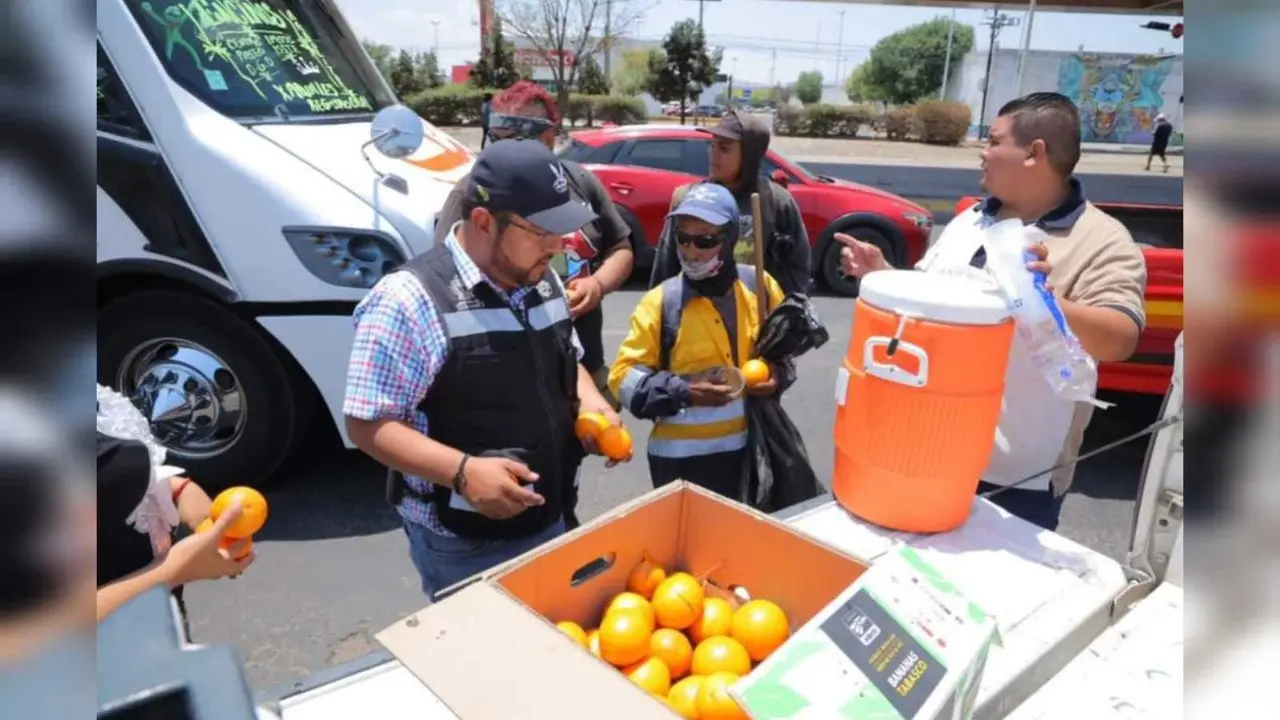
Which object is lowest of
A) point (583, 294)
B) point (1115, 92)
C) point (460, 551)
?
point (460, 551)

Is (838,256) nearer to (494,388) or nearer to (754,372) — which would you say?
(754,372)

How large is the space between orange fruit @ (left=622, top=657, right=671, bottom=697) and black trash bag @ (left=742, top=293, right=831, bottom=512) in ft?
3.57

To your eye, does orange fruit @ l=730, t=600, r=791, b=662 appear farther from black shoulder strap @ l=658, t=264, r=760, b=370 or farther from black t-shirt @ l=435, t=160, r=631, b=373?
black t-shirt @ l=435, t=160, r=631, b=373

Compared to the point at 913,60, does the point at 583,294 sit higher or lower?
lower

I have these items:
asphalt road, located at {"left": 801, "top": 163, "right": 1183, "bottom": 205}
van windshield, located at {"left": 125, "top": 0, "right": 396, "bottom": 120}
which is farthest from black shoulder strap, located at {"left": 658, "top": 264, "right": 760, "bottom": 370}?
asphalt road, located at {"left": 801, "top": 163, "right": 1183, "bottom": 205}

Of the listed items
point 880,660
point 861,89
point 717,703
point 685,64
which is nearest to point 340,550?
point 717,703

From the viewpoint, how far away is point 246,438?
3570 millimetres

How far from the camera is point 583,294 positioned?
297 centimetres

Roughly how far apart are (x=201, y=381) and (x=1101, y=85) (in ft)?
148

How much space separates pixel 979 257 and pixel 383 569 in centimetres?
250

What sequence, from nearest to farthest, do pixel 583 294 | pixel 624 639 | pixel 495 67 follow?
pixel 624 639
pixel 583 294
pixel 495 67

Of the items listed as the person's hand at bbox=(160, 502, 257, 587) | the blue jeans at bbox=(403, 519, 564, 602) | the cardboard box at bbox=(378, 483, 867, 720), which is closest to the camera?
the cardboard box at bbox=(378, 483, 867, 720)

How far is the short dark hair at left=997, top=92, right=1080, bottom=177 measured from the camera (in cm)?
206

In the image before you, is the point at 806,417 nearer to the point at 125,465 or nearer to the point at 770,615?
the point at 770,615
